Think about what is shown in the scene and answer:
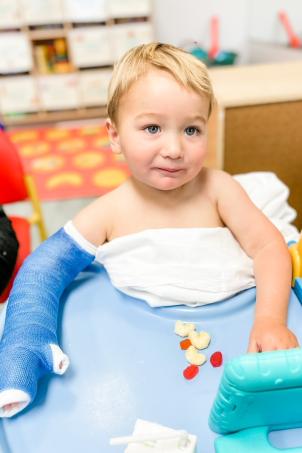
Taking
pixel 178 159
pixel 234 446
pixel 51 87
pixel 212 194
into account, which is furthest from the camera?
pixel 51 87

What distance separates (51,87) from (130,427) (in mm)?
2702

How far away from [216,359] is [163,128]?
328 mm

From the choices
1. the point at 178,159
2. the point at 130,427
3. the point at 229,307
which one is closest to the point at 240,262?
the point at 229,307

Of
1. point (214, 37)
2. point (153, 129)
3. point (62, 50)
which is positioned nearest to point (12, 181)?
point (153, 129)

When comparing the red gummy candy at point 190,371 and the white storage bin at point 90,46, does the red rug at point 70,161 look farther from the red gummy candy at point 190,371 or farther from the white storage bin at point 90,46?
the red gummy candy at point 190,371

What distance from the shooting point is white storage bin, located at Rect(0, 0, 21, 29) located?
2473 mm

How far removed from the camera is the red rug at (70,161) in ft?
6.31

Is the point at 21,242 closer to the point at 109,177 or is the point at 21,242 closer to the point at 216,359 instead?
the point at 216,359

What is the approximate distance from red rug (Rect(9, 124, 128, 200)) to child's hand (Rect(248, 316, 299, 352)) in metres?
1.44

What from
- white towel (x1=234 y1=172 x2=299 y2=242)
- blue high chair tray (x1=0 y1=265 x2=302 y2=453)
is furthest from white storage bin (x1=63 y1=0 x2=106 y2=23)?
blue high chair tray (x1=0 y1=265 x2=302 y2=453)

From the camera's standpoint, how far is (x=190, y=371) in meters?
0.48

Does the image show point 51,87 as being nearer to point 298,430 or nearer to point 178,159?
point 178,159

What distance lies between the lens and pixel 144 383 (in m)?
0.48

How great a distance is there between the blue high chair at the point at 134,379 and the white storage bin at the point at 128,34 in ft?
7.90
